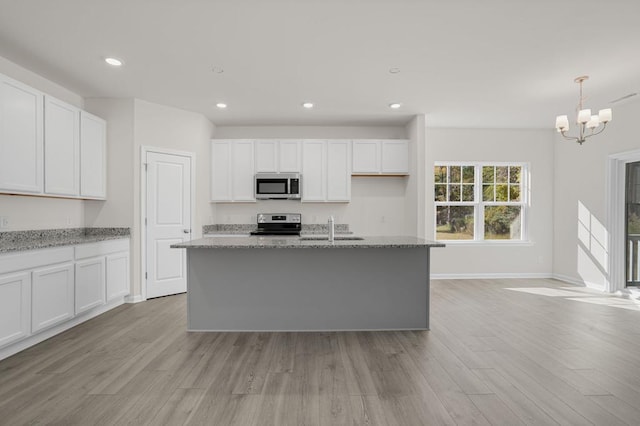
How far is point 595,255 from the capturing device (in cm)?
542

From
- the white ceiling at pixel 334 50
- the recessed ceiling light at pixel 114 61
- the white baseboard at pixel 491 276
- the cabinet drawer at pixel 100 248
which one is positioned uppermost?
the white ceiling at pixel 334 50

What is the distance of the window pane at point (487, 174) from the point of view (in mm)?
6301

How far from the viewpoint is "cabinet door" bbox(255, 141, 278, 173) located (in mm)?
5680

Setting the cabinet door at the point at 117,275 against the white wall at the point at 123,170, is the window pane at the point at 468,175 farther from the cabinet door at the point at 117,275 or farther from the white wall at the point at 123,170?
the cabinet door at the point at 117,275

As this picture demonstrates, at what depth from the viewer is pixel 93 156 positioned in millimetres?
4285

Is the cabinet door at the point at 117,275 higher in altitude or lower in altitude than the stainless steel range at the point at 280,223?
lower

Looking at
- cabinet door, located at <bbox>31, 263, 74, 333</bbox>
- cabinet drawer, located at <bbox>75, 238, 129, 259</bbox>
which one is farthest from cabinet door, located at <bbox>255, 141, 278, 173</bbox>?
cabinet door, located at <bbox>31, 263, 74, 333</bbox>

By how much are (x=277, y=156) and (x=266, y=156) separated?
0.18 m

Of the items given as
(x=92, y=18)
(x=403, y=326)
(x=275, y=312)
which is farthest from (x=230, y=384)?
(x=92, y=18)

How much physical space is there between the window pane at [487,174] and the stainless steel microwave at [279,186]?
344 centimetres

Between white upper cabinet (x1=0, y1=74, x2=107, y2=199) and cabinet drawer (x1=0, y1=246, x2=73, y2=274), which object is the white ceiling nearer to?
white upper cabinet (x1=0, y1=74, x2=107, y2=199)

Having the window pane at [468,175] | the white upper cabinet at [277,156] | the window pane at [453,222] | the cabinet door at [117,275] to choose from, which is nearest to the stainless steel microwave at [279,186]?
the white upper cabinet at [277,156]

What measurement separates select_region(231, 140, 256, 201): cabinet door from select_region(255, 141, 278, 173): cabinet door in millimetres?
111

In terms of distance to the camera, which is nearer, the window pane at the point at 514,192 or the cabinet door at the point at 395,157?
the cabinet door at the point at 395,157
